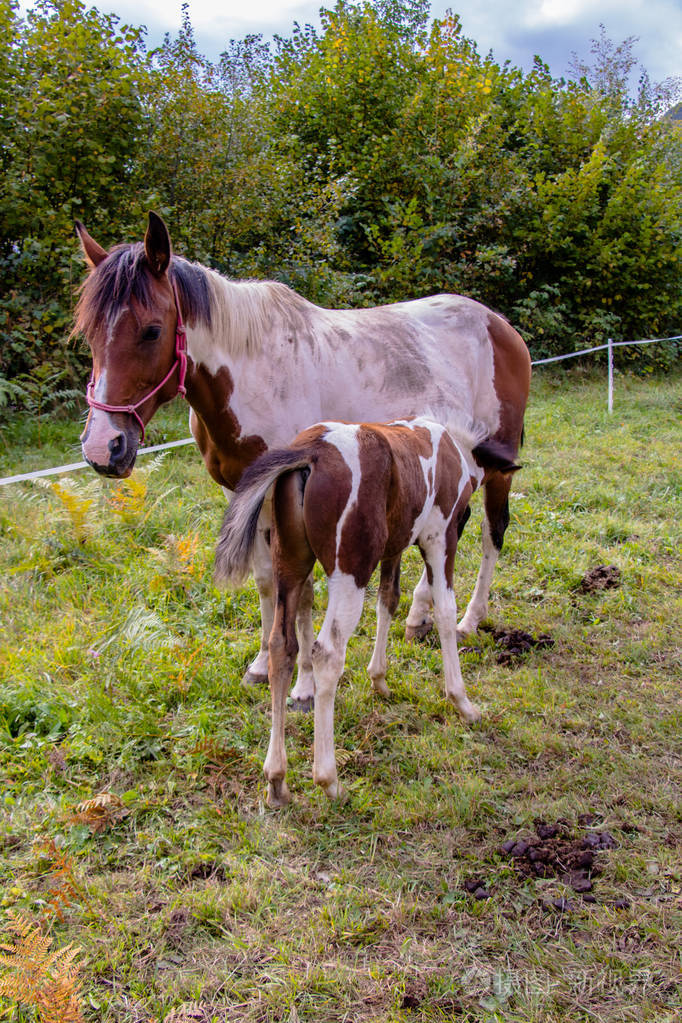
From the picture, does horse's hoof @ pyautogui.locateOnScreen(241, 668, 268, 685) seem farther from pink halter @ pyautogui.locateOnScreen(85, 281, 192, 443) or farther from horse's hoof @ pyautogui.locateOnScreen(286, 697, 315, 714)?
pink halter @ pyautogui.locateOnScreen(85, 281, 192, 443)

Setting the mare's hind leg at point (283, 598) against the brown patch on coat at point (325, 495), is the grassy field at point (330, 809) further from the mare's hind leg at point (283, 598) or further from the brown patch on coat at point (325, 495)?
the brown patch on coat at point (325, 495)

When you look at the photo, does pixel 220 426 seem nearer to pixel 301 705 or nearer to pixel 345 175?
pixel 301 705

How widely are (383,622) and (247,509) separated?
45.2 inches

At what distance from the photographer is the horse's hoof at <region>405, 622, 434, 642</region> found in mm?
3910

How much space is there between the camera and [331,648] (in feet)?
8.07

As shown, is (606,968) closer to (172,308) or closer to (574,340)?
(172,308)

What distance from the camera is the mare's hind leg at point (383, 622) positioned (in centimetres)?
327

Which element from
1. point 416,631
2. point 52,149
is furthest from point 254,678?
point 52,149

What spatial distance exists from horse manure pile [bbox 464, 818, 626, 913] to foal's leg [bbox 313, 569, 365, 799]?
681 millimetres

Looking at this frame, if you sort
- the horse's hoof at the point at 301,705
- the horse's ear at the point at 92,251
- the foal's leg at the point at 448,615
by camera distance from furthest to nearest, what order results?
1. the horse's hoof at the point at 301,705
2. the foal's leg at the point at 448,615
3. the horse's ear at the point at 92,251

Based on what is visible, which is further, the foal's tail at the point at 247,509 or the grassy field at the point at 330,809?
the foal's tail at the point at 247,509

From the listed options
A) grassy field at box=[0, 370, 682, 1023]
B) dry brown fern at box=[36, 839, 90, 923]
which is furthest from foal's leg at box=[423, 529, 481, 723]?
dry brown fern at box=[36, 839, 90, 923]

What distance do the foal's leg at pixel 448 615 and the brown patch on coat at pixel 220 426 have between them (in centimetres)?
89

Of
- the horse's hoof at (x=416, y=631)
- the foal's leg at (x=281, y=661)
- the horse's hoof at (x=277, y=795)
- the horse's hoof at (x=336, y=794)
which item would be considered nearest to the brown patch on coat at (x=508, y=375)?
the horse's hoof at (x=416, y=631)
